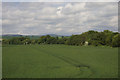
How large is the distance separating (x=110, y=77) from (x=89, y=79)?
947 millimetres

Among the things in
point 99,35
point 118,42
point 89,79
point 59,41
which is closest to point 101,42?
point 99,35

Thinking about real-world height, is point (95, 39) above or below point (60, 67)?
above

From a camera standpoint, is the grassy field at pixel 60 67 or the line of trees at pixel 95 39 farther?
the line of trees at pixel 95 39

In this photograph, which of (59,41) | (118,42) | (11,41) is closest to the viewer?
(118,42)

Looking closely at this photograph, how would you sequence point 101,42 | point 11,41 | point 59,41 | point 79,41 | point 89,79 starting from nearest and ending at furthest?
point 89,79, point 101,42, point 79,41, point 59,41, point 11,41

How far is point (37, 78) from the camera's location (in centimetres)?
600

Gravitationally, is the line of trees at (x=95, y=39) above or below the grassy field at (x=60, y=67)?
above

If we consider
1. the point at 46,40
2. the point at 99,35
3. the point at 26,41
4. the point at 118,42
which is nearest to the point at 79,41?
the point at 99,35

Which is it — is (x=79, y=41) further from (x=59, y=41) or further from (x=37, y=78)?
(x=37, y=78)

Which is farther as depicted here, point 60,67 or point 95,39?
point 95,39

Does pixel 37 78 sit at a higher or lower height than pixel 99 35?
lower

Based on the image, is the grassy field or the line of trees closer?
the grassy field

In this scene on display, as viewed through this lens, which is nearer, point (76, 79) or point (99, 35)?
point (76, 79)

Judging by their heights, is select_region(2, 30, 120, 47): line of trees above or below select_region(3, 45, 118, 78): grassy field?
above
